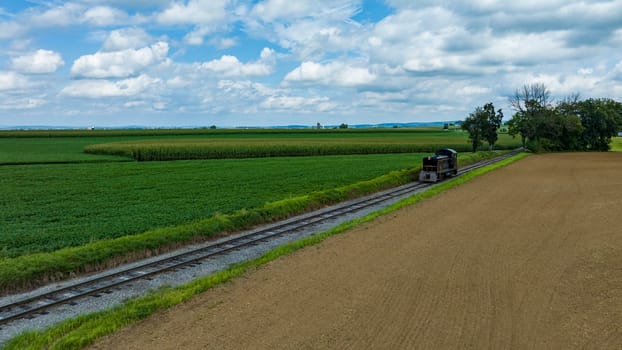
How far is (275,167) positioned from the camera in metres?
44.3

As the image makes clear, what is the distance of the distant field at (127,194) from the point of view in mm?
17656

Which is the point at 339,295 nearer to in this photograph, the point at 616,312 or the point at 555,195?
the point at 616,312

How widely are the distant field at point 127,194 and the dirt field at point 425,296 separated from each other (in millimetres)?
7640

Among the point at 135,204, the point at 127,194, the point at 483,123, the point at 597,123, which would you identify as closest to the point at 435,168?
the point at 127,194

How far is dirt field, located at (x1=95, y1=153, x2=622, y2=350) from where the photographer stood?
904cm

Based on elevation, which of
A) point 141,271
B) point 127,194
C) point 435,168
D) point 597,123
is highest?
point 597,123

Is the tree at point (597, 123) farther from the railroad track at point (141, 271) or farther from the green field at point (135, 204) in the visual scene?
the railroad track at point (141, 271)

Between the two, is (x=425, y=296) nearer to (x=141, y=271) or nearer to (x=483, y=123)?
(x=141, y=271)

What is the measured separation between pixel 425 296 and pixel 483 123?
71.9 m

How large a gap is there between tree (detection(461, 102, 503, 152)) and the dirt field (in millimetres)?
60530

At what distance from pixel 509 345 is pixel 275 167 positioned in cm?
3665

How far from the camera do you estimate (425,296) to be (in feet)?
36.8

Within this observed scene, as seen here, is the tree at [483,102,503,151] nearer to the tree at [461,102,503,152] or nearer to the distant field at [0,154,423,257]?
the tree at [461,102,503,152]

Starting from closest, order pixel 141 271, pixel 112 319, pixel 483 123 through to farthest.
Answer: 1. pixel 112 319
2. pixel 141 271
3. pixel 483 123
